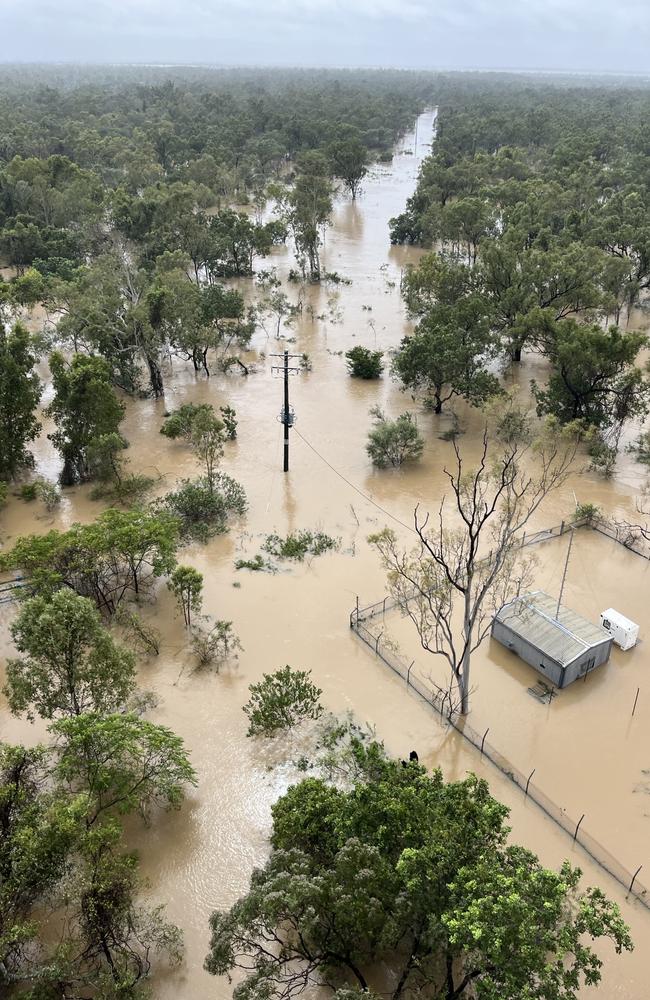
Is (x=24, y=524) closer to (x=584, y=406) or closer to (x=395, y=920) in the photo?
(x=395, y=920)

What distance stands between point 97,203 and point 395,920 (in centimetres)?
5390

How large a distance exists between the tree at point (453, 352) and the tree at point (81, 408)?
1161 centimetres

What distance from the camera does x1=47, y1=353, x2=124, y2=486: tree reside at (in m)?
23.1

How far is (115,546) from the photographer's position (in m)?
17.5

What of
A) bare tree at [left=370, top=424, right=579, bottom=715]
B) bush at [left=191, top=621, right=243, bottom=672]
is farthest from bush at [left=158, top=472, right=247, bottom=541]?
bare tree at [left=370, top=424, right=579, bottom=715]

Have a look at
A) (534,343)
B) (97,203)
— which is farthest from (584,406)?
(97,203)

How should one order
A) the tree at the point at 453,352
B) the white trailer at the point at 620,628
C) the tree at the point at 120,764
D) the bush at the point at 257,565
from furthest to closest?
the tree at the point at 453,352, the bush at the point at 257,565, the white trailer at the point at 620,628, the tree at the point at 120,764

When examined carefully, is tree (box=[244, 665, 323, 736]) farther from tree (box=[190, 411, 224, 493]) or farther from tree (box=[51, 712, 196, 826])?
tree (box=[190, 411, 224, 493])

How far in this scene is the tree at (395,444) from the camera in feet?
82.2

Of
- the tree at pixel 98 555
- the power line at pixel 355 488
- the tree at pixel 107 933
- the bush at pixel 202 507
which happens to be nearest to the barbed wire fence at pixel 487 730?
the power line at pixel 355 488

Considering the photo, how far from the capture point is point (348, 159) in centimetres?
6538

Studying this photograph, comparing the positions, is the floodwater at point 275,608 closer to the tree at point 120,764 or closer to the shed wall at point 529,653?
the tree at point 120,764

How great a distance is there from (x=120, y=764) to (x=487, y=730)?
7.72 meters

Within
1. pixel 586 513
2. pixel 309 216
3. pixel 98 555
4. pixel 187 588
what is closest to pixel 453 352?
pixel 586 513
